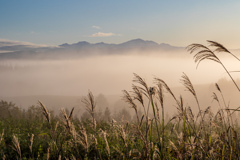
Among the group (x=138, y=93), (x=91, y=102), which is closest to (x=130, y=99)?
(x=138, y=93)

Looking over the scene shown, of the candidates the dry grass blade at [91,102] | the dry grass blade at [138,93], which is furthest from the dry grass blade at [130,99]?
the dry grass blade at [91,102]

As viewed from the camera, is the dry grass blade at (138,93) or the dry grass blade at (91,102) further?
the dry grass blade at (91,102)

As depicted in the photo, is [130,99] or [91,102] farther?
[91,102]

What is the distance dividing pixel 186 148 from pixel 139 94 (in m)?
1.83

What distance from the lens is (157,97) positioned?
393cm

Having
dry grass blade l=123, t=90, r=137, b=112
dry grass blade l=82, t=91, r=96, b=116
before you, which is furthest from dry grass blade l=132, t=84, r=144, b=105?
dry grass blade l=82, t=91, r=96, b=116

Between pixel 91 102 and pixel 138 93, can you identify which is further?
pixel 91 102

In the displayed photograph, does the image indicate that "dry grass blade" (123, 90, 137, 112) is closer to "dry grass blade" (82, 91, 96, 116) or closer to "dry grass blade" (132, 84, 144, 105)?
"dry grass blade" (132, 84, 144, 105)

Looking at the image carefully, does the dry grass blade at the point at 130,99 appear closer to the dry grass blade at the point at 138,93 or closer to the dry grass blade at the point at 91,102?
the dry grass blade at the point at 138,93

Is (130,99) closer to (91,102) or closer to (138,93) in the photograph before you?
(138,93)

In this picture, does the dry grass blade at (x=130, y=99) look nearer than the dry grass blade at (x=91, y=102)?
Yes

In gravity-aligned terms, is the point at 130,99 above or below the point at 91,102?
above

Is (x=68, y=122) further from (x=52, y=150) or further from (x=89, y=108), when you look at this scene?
(x=52, y=150)

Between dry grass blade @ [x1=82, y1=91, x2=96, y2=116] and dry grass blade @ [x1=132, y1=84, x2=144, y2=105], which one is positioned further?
dry grass blade @ [x1=82, y1=91, x2=96, y2=116]
